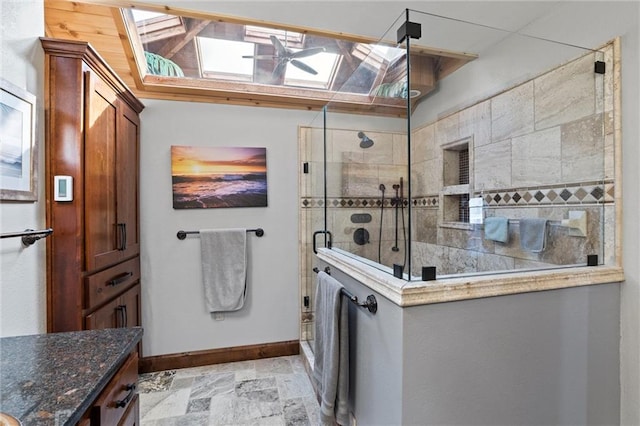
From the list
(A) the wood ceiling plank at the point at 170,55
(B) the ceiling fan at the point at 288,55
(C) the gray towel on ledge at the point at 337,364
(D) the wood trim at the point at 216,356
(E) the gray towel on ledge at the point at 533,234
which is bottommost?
(D) the wood trim at the point at 216,356

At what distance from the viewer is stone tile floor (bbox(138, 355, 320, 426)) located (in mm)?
1886

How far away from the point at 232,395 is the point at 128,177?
1712 millimetres

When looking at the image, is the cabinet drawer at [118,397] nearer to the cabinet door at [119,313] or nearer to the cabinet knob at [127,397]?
the cabinet knob at [127,397]

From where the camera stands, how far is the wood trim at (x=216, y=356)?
7.95 ft

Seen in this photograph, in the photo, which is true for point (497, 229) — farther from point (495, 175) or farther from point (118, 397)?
point (118, 397)

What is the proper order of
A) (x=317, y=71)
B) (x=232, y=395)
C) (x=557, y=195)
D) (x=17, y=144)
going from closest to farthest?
(x=17, y=144) → (x=557, y=195) → (x=232, y=395) → (x=317, y=71)

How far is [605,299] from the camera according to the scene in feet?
4.37

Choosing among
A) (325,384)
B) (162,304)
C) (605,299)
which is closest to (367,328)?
(325,384)

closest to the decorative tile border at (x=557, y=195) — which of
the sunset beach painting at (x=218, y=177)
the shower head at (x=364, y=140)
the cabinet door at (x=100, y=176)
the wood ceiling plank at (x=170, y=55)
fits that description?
the wood ceiling plank at (x=170, y=55)

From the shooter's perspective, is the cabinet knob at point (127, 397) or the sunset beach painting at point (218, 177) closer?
the cabinet knob at point (127, 397)

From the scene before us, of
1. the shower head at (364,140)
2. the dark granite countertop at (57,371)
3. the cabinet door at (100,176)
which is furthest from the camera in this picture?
the shower head at (364,140)

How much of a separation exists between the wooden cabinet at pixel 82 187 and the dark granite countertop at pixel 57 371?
56 cm

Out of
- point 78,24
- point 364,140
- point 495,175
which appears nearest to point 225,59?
point 78,24

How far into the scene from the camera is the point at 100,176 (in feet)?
5.67
